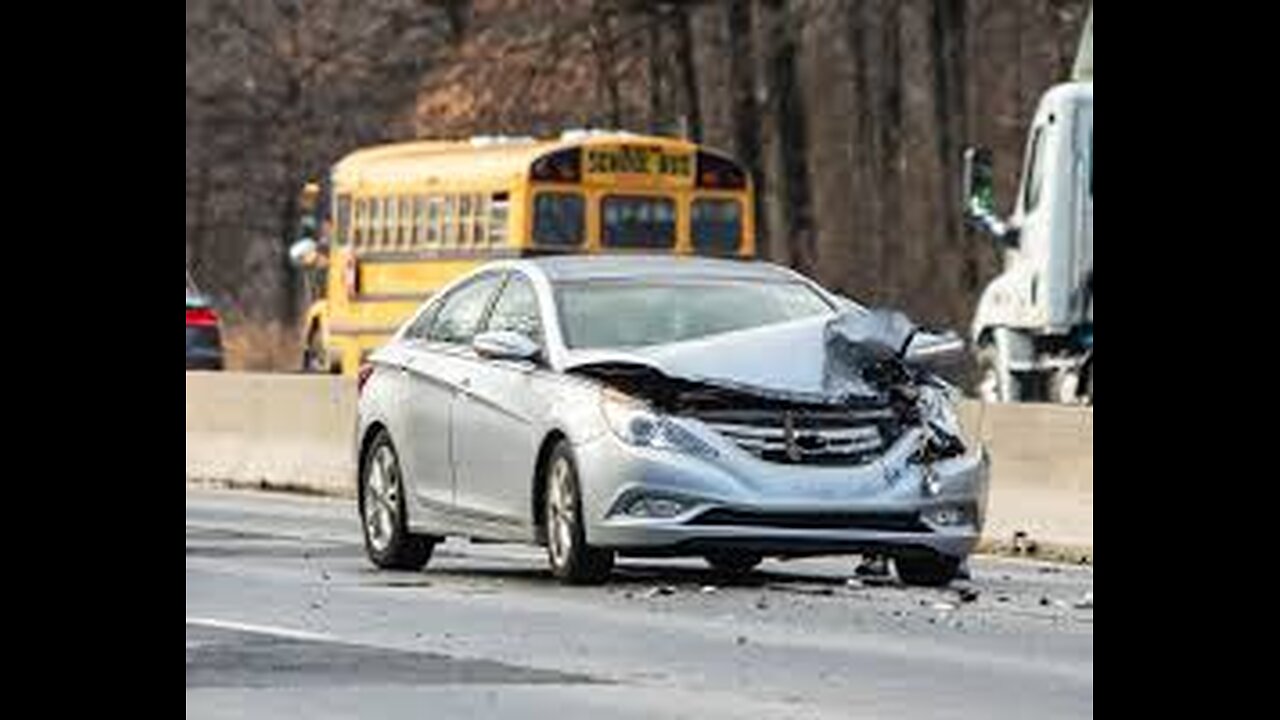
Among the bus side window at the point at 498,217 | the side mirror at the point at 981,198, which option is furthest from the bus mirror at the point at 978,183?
the bus side window at the point at 498,217

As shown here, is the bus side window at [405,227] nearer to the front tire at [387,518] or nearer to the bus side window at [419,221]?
the bus side window at [419,221]

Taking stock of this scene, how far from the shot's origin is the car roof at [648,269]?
1873 centimetres

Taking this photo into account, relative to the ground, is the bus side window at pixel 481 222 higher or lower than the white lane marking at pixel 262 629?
higher

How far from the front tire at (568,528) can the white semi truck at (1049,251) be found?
15565 millimetres

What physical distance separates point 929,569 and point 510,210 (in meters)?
24.7

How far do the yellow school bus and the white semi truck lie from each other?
7734 mm

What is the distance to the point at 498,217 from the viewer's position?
140ft

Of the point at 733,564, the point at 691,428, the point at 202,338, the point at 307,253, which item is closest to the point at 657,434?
the point at 691,428

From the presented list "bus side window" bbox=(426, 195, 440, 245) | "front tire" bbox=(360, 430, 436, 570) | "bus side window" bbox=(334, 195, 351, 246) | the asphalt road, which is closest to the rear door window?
"front tire" bbox=(360, 430, 436, 570)

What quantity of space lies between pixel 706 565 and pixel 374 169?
89.0 feet

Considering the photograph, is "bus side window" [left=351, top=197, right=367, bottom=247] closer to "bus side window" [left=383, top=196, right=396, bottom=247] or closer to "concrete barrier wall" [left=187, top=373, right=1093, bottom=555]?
"bus side window" [left=383, top=196, right=396, bottom=247]
